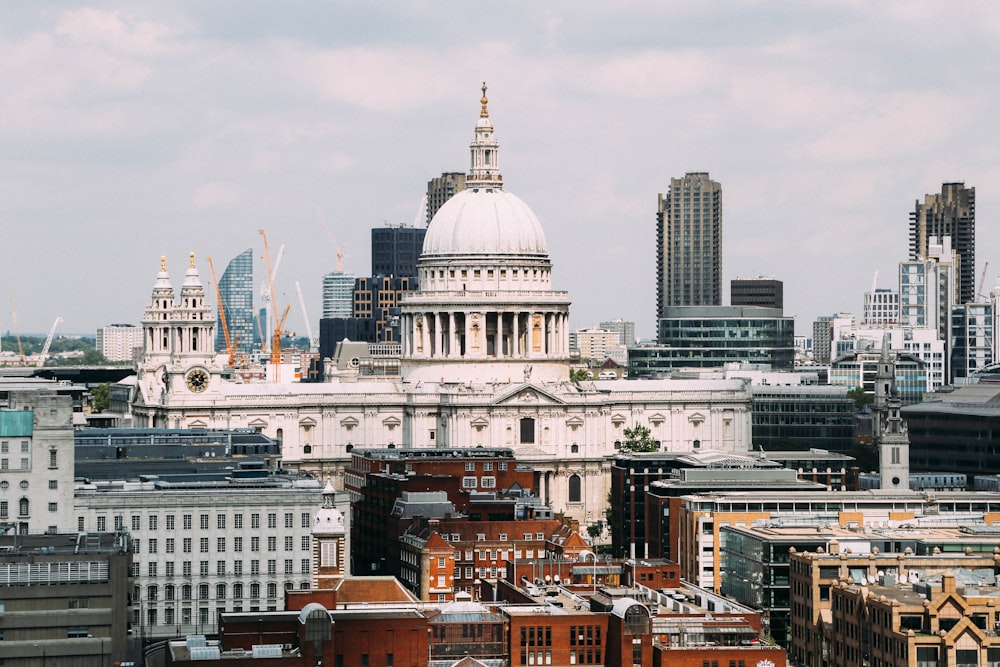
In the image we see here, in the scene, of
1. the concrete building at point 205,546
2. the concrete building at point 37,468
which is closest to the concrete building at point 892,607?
the concrete building at point 205,546

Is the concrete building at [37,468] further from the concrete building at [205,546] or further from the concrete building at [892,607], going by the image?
the concrete building at [892,607]

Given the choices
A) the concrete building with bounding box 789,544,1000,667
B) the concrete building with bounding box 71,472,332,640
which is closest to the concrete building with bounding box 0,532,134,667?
the concrete building with bounding box 71,472,332,640

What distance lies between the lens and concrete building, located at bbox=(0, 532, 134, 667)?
137875 millimetres

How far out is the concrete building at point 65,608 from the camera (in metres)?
138

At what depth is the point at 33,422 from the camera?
17912cm

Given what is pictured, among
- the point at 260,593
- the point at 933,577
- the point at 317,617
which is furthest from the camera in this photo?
the point at 260,593

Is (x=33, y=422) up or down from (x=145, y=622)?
A: up

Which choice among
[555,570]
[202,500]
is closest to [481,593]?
[555,570]

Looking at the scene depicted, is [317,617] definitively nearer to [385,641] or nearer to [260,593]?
[385,641]

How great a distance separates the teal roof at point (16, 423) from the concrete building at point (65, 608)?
32.5 metres

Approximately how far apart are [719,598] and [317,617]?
29572 millimetres

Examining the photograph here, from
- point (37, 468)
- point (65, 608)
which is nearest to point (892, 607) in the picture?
point (65, 608)

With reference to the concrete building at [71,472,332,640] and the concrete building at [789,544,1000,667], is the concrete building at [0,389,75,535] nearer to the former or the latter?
the concrete building at [71,472,332,640]

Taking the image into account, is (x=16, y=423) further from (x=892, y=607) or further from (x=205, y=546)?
(x=892, y=607)
